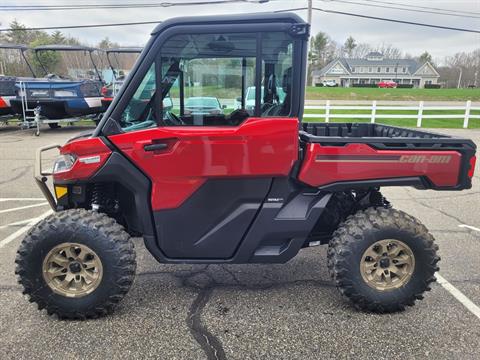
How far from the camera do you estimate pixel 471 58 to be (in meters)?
95.3

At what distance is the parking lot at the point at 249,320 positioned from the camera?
8.82 ft

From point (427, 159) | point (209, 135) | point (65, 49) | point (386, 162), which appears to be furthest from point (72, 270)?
point (65, 49)

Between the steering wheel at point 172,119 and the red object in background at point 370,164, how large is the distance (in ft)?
3.28

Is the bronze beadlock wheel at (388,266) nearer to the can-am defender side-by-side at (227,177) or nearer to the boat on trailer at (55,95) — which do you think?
the can-am defender side-by-side at (227,177)

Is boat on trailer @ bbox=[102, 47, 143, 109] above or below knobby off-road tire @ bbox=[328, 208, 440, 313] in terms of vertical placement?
above

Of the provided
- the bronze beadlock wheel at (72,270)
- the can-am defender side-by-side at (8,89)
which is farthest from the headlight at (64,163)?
the can-am defender side-by-side at (8,89)

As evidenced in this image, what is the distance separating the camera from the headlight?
3.02m

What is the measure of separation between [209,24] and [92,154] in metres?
1.27

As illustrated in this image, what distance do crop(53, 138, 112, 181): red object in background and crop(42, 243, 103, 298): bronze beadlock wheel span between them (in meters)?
0.55

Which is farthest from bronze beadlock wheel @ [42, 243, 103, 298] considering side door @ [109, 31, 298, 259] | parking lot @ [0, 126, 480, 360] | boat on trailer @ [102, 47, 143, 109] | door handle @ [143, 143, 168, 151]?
boat on trailer @ [102, 47, 143, 109]

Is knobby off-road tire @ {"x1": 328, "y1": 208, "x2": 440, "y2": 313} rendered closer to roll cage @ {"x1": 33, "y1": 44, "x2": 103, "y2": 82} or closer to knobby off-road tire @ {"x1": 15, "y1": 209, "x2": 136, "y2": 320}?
knobby off-road tire @ {"x1": 15, "y1": 209, "x2": 136, "y2": 320}

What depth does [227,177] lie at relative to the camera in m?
2.95

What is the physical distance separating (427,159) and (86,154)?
8.50 ft

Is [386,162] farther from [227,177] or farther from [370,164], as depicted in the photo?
[227,177]
